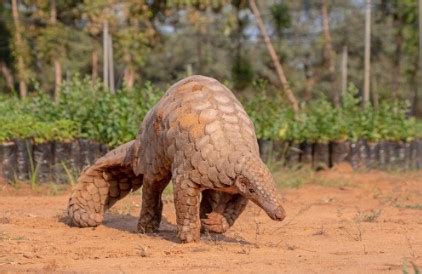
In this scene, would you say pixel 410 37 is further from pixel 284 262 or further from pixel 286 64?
pixel 284 262

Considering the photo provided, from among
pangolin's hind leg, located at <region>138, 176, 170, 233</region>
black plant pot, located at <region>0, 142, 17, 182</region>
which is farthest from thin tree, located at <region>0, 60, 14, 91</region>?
pangolin's hind leg, located at <region>138, 176, 170, 233</region>

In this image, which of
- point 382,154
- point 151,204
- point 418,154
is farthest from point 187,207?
point 418,154

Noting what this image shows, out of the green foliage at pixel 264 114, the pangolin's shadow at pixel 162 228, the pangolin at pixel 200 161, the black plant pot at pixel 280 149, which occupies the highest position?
the pangolin at pixel 200 161

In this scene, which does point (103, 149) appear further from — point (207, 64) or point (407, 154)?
point (207, 64)

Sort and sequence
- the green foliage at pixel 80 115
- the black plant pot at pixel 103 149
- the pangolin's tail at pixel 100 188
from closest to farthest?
1. the pangolin's tail at pixel 100 188
2. the green foliage at pixel 80 115
3. the black plant pot at pixel 103 149

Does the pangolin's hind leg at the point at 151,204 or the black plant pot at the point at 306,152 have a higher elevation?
the pangolin's hind leg at the point at 151,204

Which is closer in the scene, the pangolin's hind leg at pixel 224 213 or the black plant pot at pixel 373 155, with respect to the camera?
the pangolin's hind leg at pixel 224 213

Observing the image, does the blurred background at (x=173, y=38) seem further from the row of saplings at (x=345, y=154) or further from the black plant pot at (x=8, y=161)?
the black plant pot at (x=8, y=161)

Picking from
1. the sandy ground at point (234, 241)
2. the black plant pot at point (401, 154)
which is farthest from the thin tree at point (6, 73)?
the sandy ground at point (234, 241)

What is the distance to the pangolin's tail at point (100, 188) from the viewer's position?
8078 mm

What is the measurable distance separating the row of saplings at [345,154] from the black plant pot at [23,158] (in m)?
3.90

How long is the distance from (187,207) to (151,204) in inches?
36.6

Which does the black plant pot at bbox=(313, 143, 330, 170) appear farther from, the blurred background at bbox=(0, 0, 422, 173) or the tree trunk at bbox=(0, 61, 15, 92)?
the tree trunk at bbox=(0, 61, 15, 92)

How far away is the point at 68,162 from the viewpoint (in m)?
12.4
